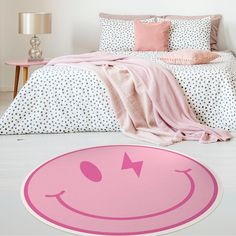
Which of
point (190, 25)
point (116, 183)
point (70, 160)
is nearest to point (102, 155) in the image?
point (70, 160)

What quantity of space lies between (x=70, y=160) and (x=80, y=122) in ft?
1.90

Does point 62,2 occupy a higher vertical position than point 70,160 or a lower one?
higher

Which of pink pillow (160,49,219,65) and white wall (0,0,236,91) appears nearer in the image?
pink pillow (160,49,219,65)

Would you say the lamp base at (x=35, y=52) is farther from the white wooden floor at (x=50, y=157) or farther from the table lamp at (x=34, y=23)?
the white wooden floor at (x=50, y=157)

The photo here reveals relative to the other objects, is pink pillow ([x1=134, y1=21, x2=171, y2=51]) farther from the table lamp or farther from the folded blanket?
the folded blanket

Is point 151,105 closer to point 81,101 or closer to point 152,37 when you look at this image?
point 81,101

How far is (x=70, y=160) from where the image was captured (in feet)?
8.16

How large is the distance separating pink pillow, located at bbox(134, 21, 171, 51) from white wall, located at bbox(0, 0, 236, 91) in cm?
53

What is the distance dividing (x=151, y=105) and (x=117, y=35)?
1.48 m

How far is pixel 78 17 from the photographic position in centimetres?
457

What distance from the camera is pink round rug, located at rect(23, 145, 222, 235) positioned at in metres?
1.77

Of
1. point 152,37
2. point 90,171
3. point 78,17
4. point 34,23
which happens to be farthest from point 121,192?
point 78,17

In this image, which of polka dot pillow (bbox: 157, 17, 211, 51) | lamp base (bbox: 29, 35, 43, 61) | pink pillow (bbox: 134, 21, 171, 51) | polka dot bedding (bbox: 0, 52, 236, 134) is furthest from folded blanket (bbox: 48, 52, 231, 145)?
lamp base (bbox: 29, 35, 43, 61)

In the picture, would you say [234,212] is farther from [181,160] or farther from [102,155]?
[102,155]
